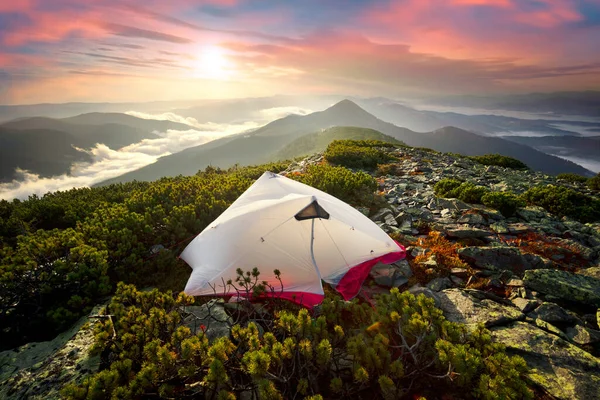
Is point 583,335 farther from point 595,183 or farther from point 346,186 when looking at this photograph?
Result: point 595,183

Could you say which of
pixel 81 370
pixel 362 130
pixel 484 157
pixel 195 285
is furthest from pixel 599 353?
pixel 362 130

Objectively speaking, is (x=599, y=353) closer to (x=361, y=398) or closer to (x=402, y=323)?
(x=402, y=323)

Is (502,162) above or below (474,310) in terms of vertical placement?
below

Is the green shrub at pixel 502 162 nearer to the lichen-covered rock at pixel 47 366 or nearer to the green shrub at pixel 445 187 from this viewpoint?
the green shrub at pixel 445 187

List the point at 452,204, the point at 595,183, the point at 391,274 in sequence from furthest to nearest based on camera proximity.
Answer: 1. the point at 595,183
2. the point at 452,204
3. the point at 391,274

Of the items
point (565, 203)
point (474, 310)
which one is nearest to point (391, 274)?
point (474, 310)

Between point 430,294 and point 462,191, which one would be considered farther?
point 462,191

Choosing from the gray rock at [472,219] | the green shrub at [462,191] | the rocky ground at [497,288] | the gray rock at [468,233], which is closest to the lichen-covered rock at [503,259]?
the rocky ground at [497,288]

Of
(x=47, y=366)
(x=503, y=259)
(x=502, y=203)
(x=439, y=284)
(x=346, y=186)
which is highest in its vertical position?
(x=346, y=186)
